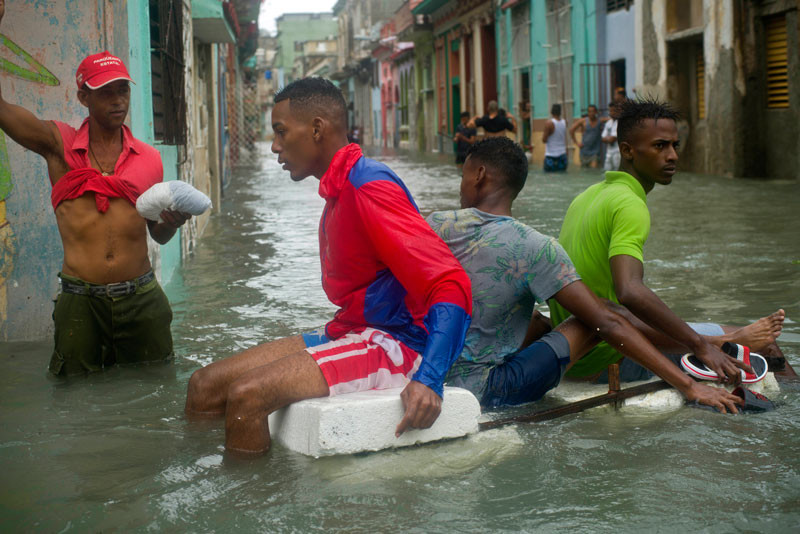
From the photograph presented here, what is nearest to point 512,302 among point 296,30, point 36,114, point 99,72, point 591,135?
point 99,72

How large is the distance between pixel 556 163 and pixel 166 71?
13715 millimetres

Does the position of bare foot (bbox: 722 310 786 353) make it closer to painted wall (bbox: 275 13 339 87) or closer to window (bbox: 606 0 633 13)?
window (bbox: 606 0 633 13)

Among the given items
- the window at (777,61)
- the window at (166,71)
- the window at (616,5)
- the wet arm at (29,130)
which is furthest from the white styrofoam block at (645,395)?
the window at (616,5)

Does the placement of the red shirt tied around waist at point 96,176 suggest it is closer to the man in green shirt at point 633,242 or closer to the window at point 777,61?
the man in green shirt at point 633,242

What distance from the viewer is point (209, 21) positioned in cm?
1204

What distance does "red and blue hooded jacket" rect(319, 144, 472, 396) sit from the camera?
3.27 m

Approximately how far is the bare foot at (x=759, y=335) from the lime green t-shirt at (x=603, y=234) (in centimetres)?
57

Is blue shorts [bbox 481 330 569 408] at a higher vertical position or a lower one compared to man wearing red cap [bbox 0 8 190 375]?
lower

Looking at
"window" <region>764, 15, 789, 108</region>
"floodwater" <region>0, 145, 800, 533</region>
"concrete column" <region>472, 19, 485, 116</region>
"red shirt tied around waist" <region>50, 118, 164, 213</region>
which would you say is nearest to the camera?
"floodwater" <region>0, 145, 800, 533</region>

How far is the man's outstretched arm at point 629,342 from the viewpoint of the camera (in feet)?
12.8

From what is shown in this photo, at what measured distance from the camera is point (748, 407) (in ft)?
13.3

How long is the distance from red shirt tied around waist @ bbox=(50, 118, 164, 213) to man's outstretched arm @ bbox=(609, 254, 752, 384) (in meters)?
2.26

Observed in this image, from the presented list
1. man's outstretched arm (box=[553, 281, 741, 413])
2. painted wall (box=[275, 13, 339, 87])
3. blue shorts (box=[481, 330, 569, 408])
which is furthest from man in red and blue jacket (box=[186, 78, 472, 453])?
painted wall (box=[275, 13, 339, 87])

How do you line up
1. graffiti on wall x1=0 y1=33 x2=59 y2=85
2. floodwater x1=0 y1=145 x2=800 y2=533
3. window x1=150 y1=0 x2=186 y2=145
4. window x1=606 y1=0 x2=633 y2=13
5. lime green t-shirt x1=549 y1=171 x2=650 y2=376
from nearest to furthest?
floodwater x1=0 y1=145 x2=800 y2=533, lime green t-shirt x1=549 y1=171 x2=650 y2=376, graffiti on wall x1=0 y1=33 x2=59 y2=85, window x1=150 y1=0 x2=186 y2=145, window x1=606 y1=0 x2=633 y2=13
